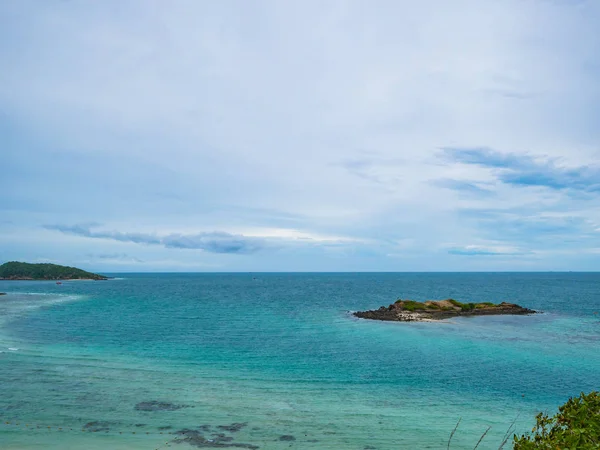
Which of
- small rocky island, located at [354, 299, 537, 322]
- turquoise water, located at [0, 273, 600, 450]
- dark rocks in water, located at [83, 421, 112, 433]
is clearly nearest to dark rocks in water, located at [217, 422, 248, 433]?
turquoise water, located at [0, 273, 600, 450]

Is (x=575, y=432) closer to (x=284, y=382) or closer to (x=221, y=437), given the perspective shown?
(x=221, y=437)

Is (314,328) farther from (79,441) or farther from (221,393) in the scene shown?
(79,441)

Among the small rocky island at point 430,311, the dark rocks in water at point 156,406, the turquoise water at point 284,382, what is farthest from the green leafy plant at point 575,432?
the small rocky island at point 430,311

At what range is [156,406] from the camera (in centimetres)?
2606

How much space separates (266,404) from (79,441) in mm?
10253

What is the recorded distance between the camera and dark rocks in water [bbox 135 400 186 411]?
25578 mm

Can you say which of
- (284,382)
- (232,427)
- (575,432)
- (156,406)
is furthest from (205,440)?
(575,432)

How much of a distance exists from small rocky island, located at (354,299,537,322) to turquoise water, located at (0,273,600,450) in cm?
926

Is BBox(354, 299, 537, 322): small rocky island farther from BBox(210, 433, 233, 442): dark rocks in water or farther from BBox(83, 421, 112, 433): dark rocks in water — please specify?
BBox(83, 421, 112, 433): dark rocks in water

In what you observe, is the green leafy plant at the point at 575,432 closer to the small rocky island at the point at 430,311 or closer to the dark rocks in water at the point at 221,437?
the dark rocks in water at the point at 221,437

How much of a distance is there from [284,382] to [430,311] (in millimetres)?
50767

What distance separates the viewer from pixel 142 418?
24.2m

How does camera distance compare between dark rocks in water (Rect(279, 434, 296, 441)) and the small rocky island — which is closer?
dark rocks in water (Rect(279, 434, 296, 441))

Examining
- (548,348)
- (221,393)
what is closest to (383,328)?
(548,348)
